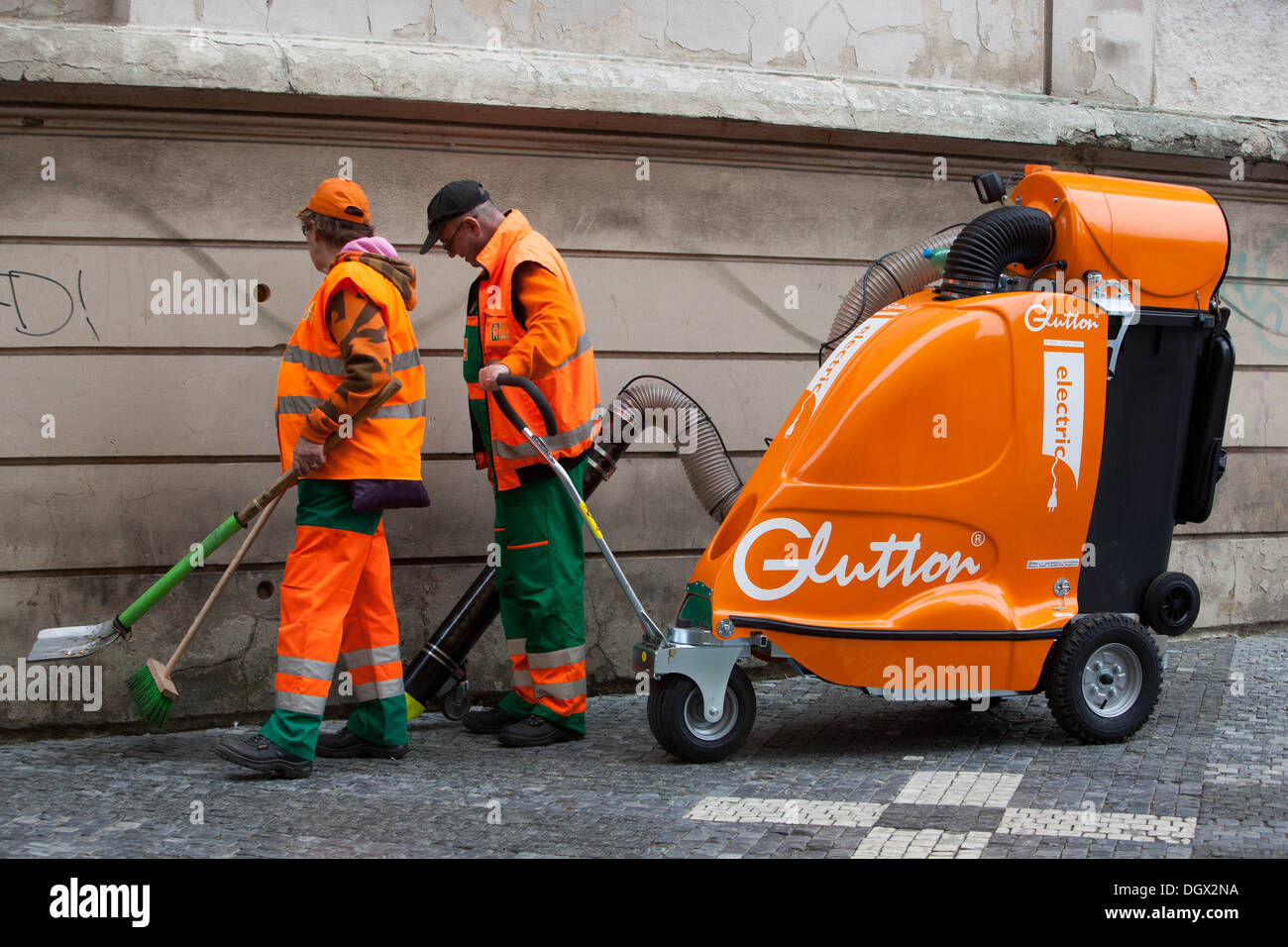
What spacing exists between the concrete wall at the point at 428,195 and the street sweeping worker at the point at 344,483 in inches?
34.9

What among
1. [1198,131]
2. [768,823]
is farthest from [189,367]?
[1198,131]

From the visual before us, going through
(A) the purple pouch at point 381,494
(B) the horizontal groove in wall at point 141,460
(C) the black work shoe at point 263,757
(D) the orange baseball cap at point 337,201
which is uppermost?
(D) the orange baseball cap at point 337,201

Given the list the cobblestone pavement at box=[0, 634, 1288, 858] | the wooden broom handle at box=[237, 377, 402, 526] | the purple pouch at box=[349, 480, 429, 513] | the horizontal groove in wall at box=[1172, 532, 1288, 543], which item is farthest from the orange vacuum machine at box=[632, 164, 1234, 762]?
the horizontal groove in wall at box=[1172, 532, 1288, 543]

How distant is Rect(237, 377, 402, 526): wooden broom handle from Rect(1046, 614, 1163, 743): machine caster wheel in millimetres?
2391

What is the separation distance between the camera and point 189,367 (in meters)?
5.07

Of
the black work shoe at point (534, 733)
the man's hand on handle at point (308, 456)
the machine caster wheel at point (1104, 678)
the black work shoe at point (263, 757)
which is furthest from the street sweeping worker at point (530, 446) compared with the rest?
the machine caster wheel at point (1104, 678)

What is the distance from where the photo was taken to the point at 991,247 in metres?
4.24

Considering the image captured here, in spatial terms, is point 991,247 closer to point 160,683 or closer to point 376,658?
point 376,658

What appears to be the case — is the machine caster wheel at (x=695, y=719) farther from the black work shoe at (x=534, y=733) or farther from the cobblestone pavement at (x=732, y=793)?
the black work shoe at (x=534, y=733)

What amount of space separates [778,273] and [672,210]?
1.91ft

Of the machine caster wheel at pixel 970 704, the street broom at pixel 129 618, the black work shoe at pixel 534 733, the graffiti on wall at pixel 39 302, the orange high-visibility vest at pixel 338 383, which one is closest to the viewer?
the orange high-visibility vest at pixel 338 383

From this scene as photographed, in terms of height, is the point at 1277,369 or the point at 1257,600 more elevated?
the point at 1277,369

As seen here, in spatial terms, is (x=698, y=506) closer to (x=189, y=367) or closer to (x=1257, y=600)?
(x=189, y=367)

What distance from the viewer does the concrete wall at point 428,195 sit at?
193 inches
